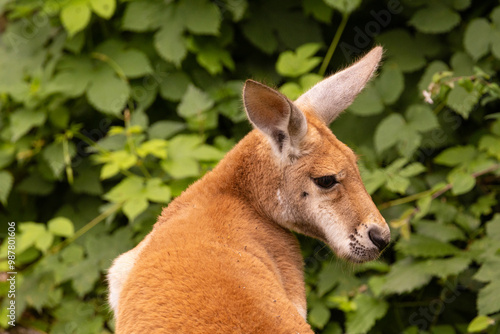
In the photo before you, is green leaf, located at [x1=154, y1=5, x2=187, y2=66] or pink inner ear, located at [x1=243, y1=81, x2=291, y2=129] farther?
green leaf, located at [x1=154, y1=5, x2=187, y2=66]

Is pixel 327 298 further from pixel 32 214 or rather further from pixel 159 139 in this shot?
pixel 32 214

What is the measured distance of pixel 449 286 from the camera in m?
4.08

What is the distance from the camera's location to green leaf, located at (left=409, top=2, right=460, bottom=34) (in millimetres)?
4535

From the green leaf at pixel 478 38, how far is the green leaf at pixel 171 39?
2067 millimetres

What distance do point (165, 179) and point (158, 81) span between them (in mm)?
935

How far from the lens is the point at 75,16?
4539mm

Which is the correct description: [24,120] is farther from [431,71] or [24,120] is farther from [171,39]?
[431,71]

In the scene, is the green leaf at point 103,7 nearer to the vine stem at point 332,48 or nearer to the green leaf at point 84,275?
the vine stem at point 332,48

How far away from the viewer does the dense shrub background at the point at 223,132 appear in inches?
161

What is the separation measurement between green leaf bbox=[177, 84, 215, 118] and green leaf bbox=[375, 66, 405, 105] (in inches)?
49.6

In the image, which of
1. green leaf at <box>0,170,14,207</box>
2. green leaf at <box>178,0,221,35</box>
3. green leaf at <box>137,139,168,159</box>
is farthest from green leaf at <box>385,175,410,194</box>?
green leaf at <box>0,170,14,207</box>

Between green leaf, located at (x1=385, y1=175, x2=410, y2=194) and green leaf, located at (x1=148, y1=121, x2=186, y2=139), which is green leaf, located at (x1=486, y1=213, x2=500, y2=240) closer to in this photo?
green leaf, located at (x1=385, y1=175, x2=410, y2=194)

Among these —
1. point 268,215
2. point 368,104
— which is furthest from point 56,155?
point 268,215

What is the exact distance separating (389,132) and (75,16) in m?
2.44
